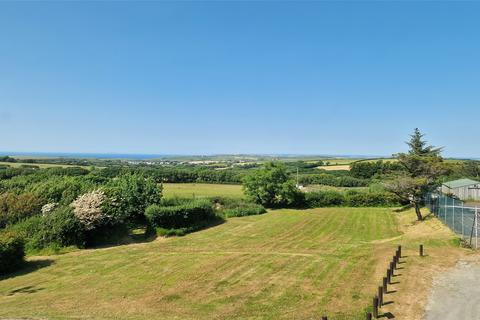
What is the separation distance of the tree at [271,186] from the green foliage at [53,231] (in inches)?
1168

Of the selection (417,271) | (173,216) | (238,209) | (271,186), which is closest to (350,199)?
(271,186)

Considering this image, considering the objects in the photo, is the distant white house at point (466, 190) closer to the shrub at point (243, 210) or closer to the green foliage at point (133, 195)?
the shrub at point (243, 210)

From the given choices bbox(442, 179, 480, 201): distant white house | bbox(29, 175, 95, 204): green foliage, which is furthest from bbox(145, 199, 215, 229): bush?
bbox(442, 179, 480, 201): distant white house

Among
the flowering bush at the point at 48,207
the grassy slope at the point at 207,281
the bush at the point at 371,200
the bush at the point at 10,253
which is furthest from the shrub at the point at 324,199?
the bush at the point at 10,253

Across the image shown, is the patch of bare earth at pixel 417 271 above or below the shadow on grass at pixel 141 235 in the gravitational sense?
above

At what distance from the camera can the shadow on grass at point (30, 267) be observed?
838 inches

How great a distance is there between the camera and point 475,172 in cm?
7500

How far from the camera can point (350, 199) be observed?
5441 centimetres

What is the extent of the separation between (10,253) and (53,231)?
5478 mm

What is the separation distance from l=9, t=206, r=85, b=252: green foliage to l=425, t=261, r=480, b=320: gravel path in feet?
81.6

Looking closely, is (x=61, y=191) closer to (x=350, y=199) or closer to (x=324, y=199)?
(x=324, y=199)

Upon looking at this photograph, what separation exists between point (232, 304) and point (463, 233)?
16.5 m

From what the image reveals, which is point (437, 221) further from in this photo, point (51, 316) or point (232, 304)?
point (51, 316)

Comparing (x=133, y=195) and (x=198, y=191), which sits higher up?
(x=133, y=195)
